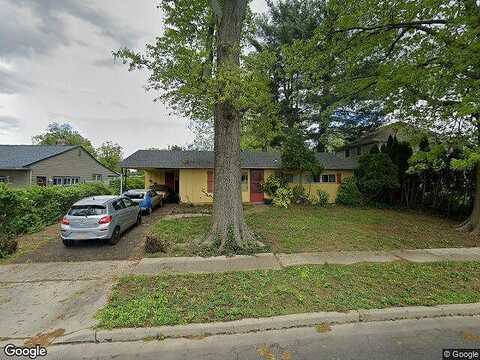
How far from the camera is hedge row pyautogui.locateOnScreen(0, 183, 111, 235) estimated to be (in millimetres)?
8570

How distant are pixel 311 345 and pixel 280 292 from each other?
1311 mm

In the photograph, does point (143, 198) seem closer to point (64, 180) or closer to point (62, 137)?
point (64, 180)

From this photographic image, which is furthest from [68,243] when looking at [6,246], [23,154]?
Answer: [23,154]

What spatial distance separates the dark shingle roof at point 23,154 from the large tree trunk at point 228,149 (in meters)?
19.8

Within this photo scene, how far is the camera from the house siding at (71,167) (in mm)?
21341

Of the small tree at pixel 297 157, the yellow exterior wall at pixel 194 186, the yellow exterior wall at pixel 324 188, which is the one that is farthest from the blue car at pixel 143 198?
the yellow exterior wall at pixel 324 188

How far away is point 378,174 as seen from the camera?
614 inches

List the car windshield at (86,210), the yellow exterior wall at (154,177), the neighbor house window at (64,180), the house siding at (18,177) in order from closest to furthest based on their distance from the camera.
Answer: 1. the car windshield at (86,210)
2. the house siding at (18,177)
3. the yellow exterior wall at (154,177)
4. the neighbor house window at (64,180)

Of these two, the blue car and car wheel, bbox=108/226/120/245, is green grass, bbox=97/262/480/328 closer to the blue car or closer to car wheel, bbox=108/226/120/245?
car wheel, bbox=108/226/120/245

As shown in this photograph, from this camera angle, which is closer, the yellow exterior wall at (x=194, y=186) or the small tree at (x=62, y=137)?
the yellow exterior wall at (x=194, y=186)

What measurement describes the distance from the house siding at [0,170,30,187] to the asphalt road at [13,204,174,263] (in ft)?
50.7

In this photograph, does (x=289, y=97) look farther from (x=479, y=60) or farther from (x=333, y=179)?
(x=479, y=60)

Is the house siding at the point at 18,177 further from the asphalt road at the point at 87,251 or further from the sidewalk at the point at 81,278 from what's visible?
the sidewalk at the point at 81,278

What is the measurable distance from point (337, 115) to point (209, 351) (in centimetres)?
2594
